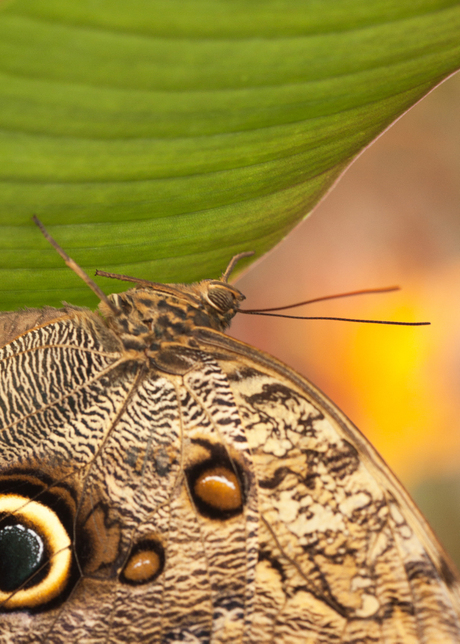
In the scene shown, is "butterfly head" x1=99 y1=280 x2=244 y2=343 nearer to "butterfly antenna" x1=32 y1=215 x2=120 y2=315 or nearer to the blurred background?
"butterfly antenna" x1=32 y1=215 x2=120 y2=315

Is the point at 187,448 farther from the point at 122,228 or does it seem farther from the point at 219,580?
the point at 122,228

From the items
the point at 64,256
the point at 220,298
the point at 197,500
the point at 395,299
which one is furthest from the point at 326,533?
the point at 395,299

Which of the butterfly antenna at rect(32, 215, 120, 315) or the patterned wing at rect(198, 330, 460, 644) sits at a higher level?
the butterfly antenna at rect(32, 215, 120, 315)

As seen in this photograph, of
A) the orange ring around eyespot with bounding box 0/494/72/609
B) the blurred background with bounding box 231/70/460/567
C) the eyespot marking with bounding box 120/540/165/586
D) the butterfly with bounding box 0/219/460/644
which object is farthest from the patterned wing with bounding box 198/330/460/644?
the blurred background with bounding box 231/70/460/567

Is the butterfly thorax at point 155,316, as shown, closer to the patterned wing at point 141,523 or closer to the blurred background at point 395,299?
the patterned wing at point 141,523

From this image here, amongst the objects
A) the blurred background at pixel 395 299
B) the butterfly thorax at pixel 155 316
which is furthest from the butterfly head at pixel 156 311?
the blurred background at pixel 395 299

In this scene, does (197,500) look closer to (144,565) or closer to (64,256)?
(144,565)
